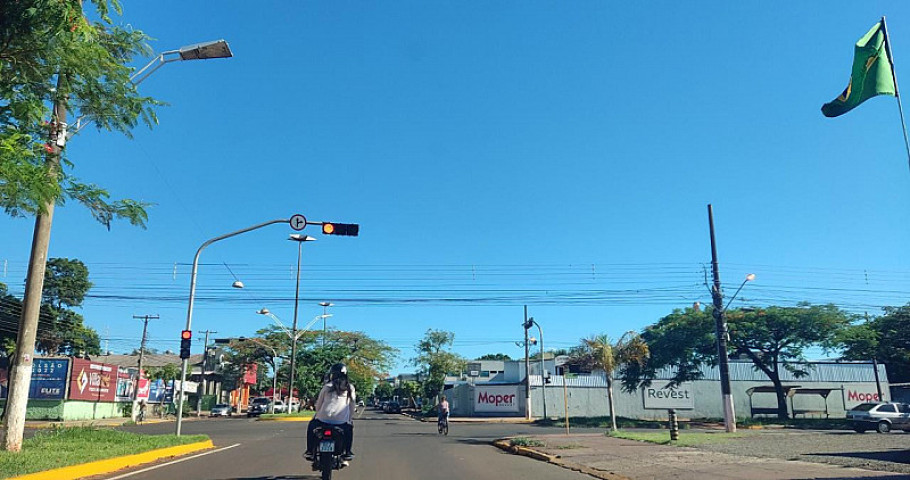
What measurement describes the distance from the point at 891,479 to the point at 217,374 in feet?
242

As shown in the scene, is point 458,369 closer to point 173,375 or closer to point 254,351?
point 254,351

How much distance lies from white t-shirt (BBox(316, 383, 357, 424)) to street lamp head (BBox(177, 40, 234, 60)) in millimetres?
8467

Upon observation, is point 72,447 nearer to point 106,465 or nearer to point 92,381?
point 106,465

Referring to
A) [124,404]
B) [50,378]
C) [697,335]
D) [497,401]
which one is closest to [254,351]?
[124,404]

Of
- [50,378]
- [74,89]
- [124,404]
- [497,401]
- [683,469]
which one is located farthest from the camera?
[497,401]

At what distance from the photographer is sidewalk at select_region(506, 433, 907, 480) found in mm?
10820

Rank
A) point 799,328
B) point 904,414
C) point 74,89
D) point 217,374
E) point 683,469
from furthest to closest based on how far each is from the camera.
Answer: point 217,374 < point 799,328 < point 904,414 < point 683,469 < point 74,89

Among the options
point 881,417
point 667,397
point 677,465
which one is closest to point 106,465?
point 677,465

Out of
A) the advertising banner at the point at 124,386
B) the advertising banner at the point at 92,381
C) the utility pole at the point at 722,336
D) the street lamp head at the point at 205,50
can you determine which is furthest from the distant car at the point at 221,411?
the street lamp head at the point at 205,50

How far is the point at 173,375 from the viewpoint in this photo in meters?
63.9

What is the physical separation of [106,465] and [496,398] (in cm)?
4433

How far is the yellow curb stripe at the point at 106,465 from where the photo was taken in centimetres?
1024

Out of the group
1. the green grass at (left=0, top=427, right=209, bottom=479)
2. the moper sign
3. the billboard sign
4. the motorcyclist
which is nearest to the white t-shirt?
the motorcyclist

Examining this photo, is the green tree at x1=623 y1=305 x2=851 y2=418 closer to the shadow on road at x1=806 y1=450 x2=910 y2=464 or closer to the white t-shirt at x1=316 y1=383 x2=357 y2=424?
the shadow on road at x1=806 y1=450 x2=910 y2=464
